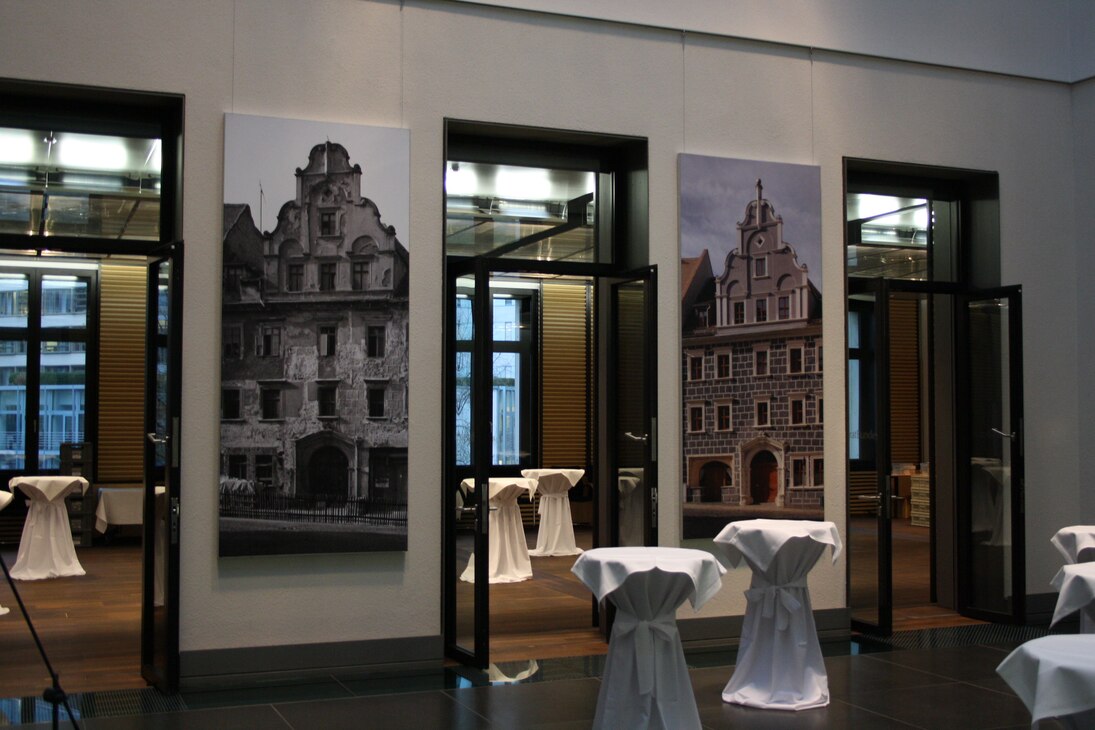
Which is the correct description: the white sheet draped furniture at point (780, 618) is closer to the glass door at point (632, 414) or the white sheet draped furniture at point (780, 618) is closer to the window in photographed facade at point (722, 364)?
the glass door at point (632, 414)

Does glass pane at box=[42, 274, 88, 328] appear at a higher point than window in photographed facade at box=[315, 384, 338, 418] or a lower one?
higher

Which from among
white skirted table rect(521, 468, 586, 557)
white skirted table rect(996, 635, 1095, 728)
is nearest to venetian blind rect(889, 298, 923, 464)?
white skirted table rect(521, 468, 586, 557)

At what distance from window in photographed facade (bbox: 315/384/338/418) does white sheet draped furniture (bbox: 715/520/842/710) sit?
2294mm

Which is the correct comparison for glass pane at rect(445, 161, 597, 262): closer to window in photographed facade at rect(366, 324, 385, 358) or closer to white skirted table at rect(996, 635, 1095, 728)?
window in photographed facade at rect(366, 324, 385, 358)

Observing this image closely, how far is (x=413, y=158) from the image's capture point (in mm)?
6648

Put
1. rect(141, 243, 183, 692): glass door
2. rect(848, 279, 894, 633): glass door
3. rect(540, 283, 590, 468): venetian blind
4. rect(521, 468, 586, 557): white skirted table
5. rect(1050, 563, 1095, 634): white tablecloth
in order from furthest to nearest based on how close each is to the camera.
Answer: rect(540, 283, 590, 468): venetian blind < rect(521, 468, 586, 557): white skirted table < rect(848, 279, 894, 633): glass door < rect(141, 243, 183, 692): glass door < rect(1050, 563, 1095, 634): white tablecloth

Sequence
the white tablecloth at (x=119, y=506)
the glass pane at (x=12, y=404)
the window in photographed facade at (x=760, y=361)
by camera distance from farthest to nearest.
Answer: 1. the glass pane at (x=12, y=404)
2. the white tablecloth at (x=119, y=506)
3. the window in photographed facade at (x=760, y=361)

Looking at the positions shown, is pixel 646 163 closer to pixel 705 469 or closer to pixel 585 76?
pixel 585 76

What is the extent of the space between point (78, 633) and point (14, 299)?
23.5 feet

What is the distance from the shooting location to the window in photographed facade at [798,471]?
24.7 feet

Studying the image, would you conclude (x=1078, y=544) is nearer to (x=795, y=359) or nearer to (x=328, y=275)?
(x=795, y=359)

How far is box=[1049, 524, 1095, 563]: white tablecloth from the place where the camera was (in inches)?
225

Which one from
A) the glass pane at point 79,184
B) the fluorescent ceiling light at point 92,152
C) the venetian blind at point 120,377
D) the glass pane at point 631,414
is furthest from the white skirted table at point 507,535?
the venetian blind at point 120,377

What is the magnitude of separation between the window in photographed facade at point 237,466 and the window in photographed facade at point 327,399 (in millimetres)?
497
